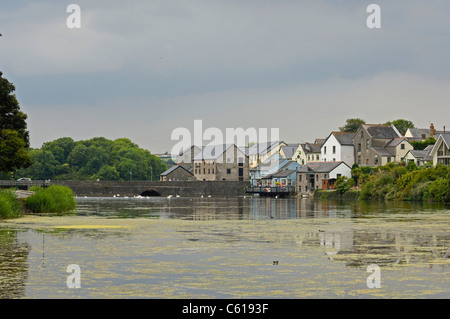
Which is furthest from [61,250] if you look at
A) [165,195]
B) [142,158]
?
[142,158]

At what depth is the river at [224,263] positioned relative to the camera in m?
14.6

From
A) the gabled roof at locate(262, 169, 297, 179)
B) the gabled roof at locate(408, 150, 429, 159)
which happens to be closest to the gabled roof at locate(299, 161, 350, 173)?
the gabled roof at locate(262, 169, 297, 179)

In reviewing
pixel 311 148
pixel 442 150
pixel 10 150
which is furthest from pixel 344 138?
pixel 10 150

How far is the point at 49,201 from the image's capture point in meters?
45.5

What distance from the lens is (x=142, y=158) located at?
190375mm

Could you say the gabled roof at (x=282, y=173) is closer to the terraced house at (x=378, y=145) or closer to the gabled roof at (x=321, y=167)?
the gabled roof at (x=321, y=167)

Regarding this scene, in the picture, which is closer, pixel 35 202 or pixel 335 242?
pixel 335 242

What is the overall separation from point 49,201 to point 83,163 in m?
137

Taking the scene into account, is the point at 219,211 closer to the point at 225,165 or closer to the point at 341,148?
the point at 341,148

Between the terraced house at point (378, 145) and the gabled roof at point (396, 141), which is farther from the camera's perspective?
the gabled roof at point (396, 141)

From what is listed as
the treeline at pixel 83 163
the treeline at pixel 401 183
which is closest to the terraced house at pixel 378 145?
the treeline at pixel 401 183

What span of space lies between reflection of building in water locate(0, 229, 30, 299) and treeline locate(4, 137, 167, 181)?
466 feet

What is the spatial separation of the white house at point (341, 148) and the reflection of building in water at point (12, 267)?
96589 millimetres

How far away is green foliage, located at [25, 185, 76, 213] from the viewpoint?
1744 inches
